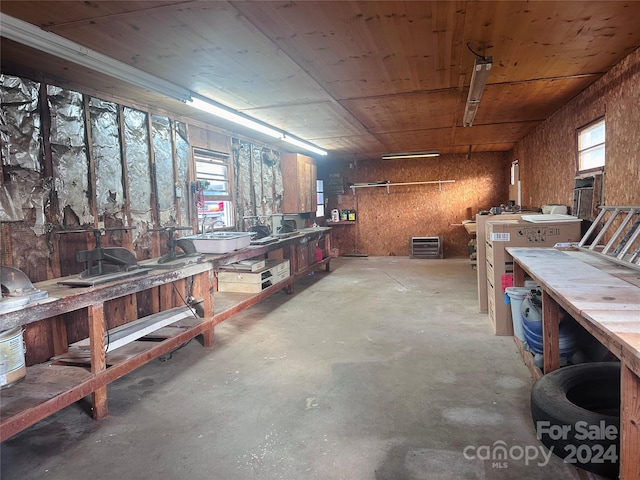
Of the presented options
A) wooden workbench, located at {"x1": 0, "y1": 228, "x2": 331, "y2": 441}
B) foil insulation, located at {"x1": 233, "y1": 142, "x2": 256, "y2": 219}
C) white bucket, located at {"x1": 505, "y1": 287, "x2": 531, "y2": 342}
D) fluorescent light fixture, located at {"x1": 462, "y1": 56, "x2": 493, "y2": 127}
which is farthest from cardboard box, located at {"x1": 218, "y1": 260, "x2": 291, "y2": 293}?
fluorescent light fixture, located at {"x1": 462, "y1": 56, "x2": 493, "y2": 127}

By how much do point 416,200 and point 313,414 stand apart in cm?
740

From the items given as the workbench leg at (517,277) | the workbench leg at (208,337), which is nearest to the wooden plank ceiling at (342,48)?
the workbench leg at (517,277)

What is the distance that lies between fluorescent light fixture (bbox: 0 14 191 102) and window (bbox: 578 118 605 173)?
3833 millimetres

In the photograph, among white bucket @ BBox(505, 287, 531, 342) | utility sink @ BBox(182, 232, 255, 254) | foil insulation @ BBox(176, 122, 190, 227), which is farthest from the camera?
foil insulation @ BBox(176, 122, 190, 227)

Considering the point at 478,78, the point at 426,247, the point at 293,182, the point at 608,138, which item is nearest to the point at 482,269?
the point at 608,138

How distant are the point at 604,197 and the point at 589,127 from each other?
0.86 m

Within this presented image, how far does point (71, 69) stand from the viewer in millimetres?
2822

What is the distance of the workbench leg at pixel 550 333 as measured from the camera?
2.38 meters

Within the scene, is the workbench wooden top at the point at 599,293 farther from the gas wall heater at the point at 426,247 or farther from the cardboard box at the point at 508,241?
the gas wall heater at the point at 426,247

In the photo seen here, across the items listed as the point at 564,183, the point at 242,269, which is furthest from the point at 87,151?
the point at 564,183

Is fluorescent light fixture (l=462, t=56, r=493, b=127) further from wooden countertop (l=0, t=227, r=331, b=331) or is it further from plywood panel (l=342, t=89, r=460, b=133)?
wooden countertop (l=0, t=227, r=331, b=331)

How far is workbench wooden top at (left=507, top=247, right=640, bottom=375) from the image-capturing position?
1.26 metres

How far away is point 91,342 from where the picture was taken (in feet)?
7.64

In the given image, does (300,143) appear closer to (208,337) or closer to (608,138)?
(208,337)
